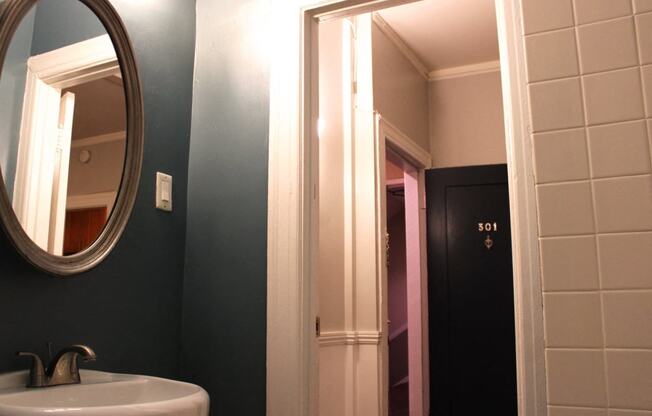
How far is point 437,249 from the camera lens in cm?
363

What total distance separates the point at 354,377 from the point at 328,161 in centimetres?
111

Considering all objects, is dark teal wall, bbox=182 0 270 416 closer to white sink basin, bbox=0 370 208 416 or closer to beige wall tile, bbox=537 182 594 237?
white sink basin, bbox=0 370 208 416

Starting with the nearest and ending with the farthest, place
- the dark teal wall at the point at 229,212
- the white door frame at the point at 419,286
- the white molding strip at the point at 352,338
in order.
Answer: the dark teal wall at the point at 229,212 → the white molding strip at the point at 352,338 → the white door frame at the point at 419,286

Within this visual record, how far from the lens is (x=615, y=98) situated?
1.08m

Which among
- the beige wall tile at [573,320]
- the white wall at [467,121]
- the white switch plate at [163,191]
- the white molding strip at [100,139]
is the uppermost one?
the white wall at [467,121]

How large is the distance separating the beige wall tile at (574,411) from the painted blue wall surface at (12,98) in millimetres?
1256

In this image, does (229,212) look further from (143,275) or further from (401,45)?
(401,45)

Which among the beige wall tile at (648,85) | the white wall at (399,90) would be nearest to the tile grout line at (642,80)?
the beige wall tile at (648,85)

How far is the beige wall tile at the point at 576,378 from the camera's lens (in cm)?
99

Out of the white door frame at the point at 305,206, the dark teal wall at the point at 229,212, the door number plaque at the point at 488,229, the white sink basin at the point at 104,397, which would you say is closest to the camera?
the white sink basin at the point at 104,397

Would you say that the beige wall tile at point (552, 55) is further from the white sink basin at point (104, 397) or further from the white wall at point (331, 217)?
the white wall at point (331, 217)

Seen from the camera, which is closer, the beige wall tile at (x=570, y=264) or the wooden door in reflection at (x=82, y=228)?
the beige wall tile at (x=570, y=264)

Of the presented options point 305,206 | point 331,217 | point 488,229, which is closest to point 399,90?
point 488,229

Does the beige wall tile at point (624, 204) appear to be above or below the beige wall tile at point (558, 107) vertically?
below
